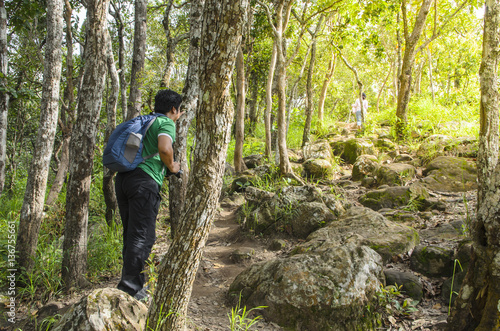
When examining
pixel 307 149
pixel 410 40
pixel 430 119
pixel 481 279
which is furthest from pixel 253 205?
pixel 430 119

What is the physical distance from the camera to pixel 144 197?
3.28m

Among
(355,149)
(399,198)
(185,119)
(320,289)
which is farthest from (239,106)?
(320,289)

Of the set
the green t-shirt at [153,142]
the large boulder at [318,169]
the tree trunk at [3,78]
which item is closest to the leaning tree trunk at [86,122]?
the green t-shirt at [153,142]

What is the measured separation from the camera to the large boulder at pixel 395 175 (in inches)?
290

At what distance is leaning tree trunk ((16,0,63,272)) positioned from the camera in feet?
14.6

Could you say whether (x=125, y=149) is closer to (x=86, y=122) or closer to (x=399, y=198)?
(x=86, y=122)

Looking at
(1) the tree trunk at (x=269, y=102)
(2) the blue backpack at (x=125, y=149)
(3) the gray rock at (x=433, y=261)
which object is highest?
(1) the tree trunk at (x=269, y=102)

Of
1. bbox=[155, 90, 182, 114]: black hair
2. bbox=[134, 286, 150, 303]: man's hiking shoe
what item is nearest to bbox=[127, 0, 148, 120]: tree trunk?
bbox=[155, 90, 182, 114]: black hair

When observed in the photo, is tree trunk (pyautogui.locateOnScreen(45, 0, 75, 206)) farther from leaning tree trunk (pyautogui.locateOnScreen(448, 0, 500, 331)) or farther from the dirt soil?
leaning tree trunk (pyautogui.locateOnScreen(448, 0, 500, 331))

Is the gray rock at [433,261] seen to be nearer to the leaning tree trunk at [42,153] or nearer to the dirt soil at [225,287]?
the dirt soil at [225,287]

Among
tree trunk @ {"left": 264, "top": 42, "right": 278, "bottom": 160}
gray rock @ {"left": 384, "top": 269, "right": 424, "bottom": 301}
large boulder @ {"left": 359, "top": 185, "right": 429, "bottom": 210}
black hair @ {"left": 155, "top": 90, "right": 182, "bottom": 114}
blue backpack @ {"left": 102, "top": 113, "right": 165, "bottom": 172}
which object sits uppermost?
tree trunk @ {"left": 264, "top": 42, "right": 278, "bottom": 160}

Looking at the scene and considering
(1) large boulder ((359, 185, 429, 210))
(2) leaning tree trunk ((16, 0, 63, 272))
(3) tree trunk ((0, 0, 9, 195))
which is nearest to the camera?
(2) leaning tree trunk ((16, 0, 63, 272))

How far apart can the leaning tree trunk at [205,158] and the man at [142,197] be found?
38.4 inches

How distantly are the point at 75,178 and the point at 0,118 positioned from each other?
12.3 feet
